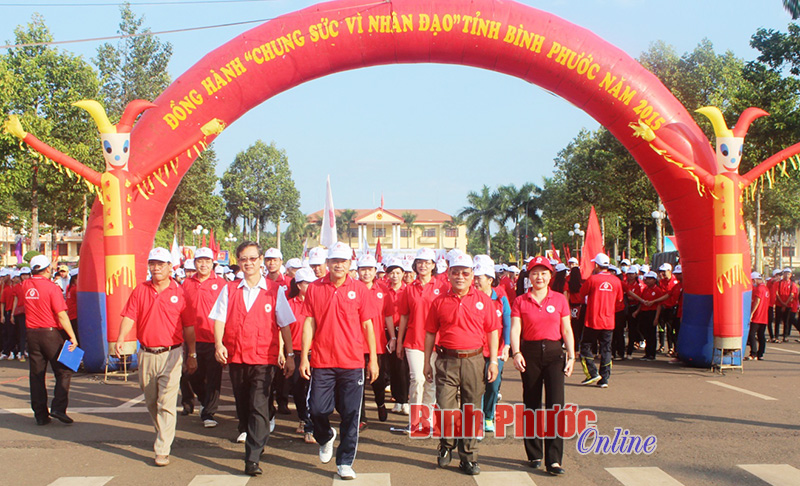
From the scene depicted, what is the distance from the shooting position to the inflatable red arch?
1112 centimetres

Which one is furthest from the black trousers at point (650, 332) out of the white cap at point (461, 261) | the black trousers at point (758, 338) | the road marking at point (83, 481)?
the road marking at point (83, 481)

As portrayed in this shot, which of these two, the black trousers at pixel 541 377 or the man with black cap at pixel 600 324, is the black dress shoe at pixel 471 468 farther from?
the man with black cap at pixel 600 324

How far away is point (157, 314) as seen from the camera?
6262mm

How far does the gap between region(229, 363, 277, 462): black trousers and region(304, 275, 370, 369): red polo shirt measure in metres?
0.46

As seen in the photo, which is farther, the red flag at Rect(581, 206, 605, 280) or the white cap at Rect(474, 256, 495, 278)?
the red flag at Rect(581, 206, 605, 280)

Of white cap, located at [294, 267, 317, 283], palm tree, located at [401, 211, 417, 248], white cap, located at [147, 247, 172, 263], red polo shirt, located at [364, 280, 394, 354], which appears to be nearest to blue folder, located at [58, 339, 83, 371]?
white cap, located at [147, 247, 172, 263]

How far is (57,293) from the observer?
7504 millimetres

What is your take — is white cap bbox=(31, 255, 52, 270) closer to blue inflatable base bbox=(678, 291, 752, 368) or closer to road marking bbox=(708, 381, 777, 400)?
road marking bbox=(708, 381, 777, 400)

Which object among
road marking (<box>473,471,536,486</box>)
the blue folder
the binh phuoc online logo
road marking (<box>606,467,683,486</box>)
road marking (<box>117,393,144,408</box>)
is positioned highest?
the blue folder

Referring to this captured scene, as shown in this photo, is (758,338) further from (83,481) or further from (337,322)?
(83,481)

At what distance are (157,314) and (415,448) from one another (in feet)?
8.89

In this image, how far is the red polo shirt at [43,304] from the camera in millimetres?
7480

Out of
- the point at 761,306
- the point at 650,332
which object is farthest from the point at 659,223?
the point at 650,332

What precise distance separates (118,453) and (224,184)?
203 ft
